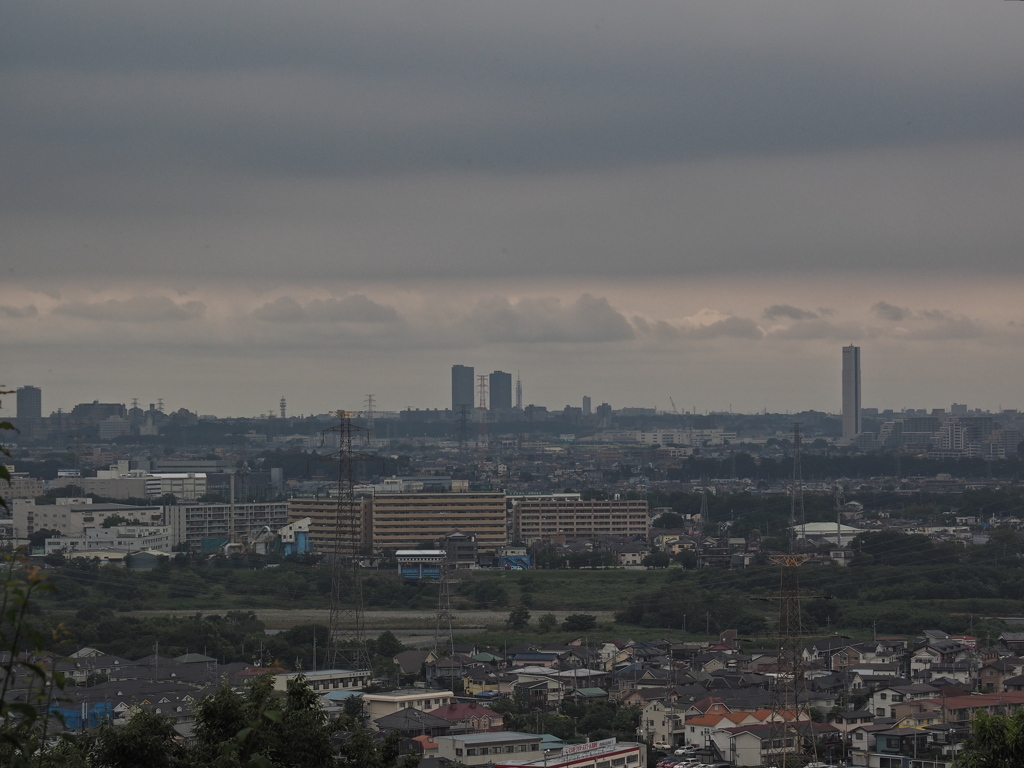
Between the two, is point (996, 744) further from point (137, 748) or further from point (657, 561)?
point (657, 561)

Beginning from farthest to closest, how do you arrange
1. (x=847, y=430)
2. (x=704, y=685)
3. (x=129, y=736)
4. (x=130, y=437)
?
1. (x=847, y=430)
2. (x=130, y=437)
3. (x=704, y=685)
4. (x=129, y=736)

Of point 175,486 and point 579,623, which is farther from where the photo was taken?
point 175,486

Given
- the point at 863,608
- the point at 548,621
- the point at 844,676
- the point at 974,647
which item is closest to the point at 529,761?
the point at 844,676

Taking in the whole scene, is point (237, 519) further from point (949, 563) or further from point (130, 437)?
point (130, 437)

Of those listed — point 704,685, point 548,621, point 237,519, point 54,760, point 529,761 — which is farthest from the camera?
point 237,519

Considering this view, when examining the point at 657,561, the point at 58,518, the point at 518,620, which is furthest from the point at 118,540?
the point at 518,620
